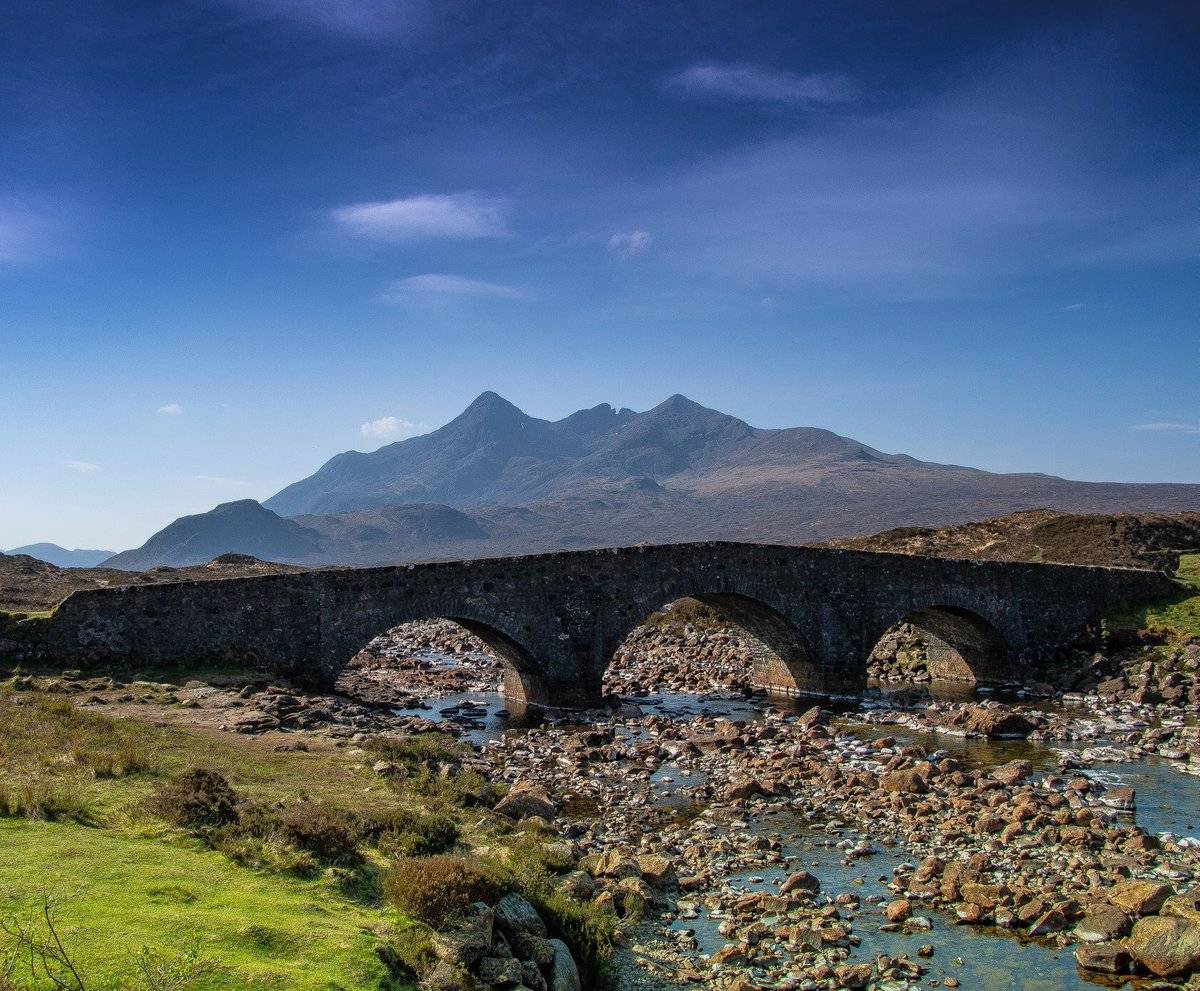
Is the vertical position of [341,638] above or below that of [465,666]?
above

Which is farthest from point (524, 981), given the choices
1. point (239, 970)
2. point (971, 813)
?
point (971, 813)

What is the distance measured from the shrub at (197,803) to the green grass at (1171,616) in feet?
117

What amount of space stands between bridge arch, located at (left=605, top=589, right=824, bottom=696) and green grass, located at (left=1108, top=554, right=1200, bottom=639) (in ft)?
44.1

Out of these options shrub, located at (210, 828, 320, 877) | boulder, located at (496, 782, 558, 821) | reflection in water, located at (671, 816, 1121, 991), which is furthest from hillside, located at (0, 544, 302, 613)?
reflection in water, located at (671, 816, 1121, 991)

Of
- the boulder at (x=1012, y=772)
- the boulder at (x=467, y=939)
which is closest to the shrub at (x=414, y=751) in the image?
the boulder at (x=467, y=939)

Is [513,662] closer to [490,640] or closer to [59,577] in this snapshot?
[490,640]

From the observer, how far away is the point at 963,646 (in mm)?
39031

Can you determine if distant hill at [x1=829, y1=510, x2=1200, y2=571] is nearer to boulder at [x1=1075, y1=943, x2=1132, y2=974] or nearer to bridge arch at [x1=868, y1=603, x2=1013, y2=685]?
bridge arch at [x1=868, y1=603, x2=1013, y2=685]

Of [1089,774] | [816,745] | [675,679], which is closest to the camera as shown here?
[1089,774]

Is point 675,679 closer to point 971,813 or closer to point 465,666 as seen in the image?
point 465,666

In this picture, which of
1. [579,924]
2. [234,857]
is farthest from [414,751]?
[579,924]

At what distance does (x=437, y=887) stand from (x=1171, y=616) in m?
37.4

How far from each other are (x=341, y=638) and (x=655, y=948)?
17.0 metres

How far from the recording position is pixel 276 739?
19344 mm
